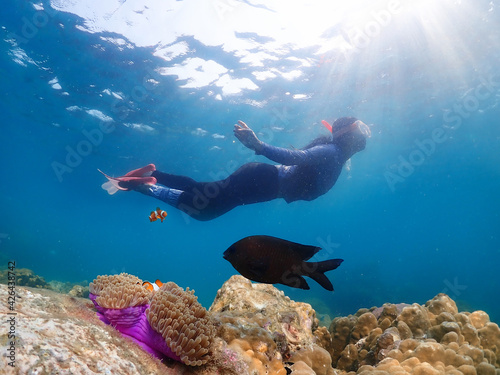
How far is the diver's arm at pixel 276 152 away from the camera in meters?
6.08

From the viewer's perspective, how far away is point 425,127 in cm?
2438

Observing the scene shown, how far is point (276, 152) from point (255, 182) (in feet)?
5.07

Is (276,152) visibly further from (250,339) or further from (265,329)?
(250,339)

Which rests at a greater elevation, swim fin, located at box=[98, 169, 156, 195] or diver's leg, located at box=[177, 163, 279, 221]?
diver's leg, located at box=[177, 163, 279, 221]

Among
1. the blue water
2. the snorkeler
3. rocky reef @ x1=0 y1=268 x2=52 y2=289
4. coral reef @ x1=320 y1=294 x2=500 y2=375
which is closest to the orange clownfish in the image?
coral reef @ x1=320 y1=294 x2=500 y2=375

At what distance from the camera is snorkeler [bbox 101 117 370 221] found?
708 centimetres

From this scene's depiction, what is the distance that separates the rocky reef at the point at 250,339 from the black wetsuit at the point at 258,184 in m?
3.24

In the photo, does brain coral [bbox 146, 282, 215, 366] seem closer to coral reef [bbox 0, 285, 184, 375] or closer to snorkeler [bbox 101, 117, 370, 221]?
coral reef [bbox 0, 285, 184, 375]

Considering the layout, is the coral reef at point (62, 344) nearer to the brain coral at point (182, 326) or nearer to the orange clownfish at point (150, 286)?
the brain coral at point (182, 326)

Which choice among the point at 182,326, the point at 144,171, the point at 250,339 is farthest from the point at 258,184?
the point at 182,326

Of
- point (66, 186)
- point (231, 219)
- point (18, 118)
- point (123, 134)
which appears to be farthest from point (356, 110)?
point (231, 219)

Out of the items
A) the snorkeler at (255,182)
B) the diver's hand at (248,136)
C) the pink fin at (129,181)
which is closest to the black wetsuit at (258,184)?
the snorkeler at (255,182)

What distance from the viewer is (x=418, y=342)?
328cm

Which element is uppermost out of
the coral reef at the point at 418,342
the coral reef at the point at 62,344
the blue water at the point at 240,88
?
the blue water at the point at 240,88
